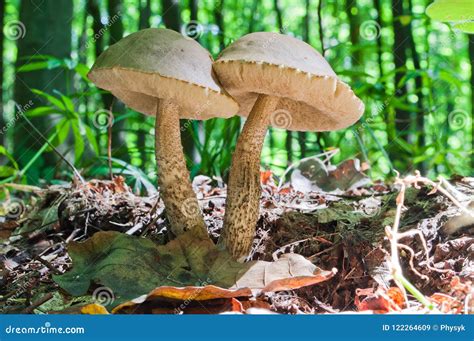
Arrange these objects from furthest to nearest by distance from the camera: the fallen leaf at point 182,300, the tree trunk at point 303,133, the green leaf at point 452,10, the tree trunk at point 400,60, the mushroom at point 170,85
Answer: the tree trunk at point 400,60 < the tree trunk at point 303,133 < the green leaf at point 452,10 < the mushroom at point 170,85 < the fallen leaf at point 182,300

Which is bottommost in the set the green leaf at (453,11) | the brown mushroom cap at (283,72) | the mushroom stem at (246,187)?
the mushroom stem at (246,187)

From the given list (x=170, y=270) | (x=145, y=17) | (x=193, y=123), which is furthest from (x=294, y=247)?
(x=145, y=17)

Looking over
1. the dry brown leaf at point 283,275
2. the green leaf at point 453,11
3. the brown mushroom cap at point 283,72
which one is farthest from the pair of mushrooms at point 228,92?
the green leaf at point 453,11

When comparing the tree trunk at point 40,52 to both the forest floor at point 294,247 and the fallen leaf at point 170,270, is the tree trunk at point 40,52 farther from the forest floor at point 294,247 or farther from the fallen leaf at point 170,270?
the fallen leaf at point 170,270

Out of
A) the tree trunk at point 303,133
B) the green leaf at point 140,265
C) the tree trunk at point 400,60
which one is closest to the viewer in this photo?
the green leaf at point 140,265

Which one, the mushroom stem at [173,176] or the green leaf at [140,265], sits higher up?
A: the mushroom stem at [173,176]

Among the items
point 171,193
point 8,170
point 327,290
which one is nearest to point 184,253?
point 171,193

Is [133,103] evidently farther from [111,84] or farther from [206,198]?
[206,198]
